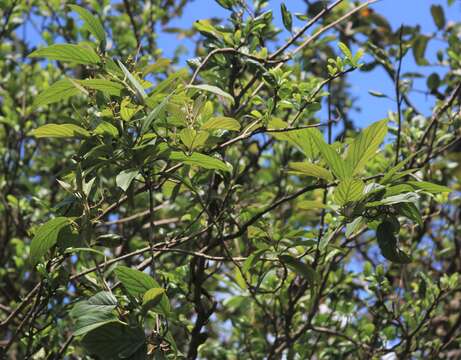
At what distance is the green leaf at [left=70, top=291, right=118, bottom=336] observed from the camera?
143 centimetres

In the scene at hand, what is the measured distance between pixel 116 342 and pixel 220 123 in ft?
1.89

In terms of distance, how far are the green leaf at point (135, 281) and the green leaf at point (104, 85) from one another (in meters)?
0.42

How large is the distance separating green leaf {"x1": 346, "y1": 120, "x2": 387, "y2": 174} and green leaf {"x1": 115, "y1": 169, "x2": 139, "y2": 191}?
20.3 inches

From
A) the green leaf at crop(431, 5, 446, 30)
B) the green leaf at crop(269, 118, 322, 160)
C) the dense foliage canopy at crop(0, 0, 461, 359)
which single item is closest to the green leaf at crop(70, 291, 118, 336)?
the dense foliage canopy at crop(0, 0, 461, 359)

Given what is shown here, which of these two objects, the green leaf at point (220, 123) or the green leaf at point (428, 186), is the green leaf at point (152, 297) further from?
the green leaf at point (428, 186)

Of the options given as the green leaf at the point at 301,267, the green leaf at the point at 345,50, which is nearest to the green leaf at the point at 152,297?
the green leaf at the point at 301,267

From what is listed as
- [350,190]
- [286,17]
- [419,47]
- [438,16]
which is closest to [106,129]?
[350,190]

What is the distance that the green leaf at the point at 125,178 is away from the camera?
4.82ft

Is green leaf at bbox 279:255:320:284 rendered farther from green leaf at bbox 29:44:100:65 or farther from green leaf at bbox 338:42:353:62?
green leaf at bbox 29:44:100:65

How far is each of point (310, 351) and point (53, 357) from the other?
1047 millimetres

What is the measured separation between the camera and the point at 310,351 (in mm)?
2666

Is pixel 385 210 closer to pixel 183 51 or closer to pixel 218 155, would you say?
pixel 218 155

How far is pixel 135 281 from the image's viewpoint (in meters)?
1.54

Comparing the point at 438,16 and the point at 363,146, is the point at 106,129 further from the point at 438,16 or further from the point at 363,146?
the point at 438,16
